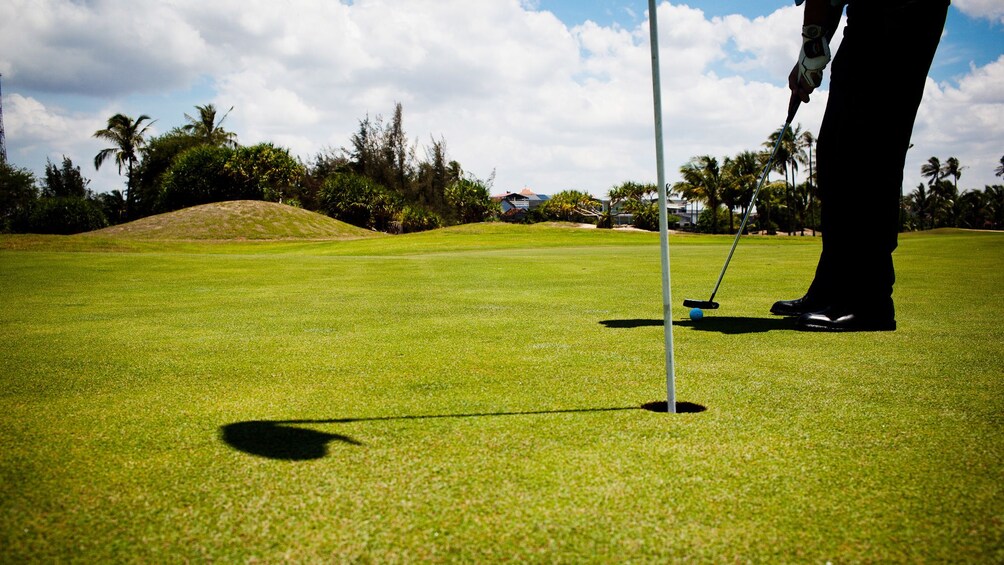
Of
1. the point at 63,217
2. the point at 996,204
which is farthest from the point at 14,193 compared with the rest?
the point at 996,204

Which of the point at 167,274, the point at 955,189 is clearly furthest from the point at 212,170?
the point at 955,189

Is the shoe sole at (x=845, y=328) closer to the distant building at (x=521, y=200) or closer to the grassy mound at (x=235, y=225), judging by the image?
the grassy mound at (x=235, y=225)

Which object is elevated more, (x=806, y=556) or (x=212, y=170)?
(x=212, y=170)

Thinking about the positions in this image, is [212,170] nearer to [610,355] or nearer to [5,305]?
[5,305]

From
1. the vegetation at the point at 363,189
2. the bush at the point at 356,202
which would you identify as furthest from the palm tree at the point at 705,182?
the bush at the point at 356,202

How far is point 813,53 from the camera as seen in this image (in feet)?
16.1

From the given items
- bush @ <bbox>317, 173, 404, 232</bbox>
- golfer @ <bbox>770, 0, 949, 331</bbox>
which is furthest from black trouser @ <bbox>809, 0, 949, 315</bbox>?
bush @ <bbox>317, 173, 404, 232</bbox>

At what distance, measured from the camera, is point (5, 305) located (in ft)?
22.8

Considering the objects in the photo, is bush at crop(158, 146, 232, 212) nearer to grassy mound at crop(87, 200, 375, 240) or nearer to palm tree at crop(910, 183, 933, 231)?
grassy mound at crop(87, 200, 375, 240)

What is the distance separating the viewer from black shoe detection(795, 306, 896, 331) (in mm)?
4895

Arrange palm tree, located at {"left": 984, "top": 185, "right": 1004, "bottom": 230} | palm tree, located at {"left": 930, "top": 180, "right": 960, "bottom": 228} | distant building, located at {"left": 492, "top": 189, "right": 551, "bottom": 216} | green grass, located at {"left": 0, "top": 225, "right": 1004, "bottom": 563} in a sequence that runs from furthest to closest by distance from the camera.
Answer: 1. distant building, located at {"left": 492, "top": 189, "right": 551, "bottom": 216}
2. palm tree, located at {"left": 930, "top": 180, "right": 960, "bottom": 228}
3. palm tree, located at {"left": 984, "top": 185, "right": 1004, "bottom": 230}
4. green grass, located at {"left": 0, "top": 225, "right": 1004, "bottom": 563}

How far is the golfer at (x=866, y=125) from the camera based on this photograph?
4.64 metres

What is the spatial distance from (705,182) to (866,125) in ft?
301

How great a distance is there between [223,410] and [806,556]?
8.48ft
